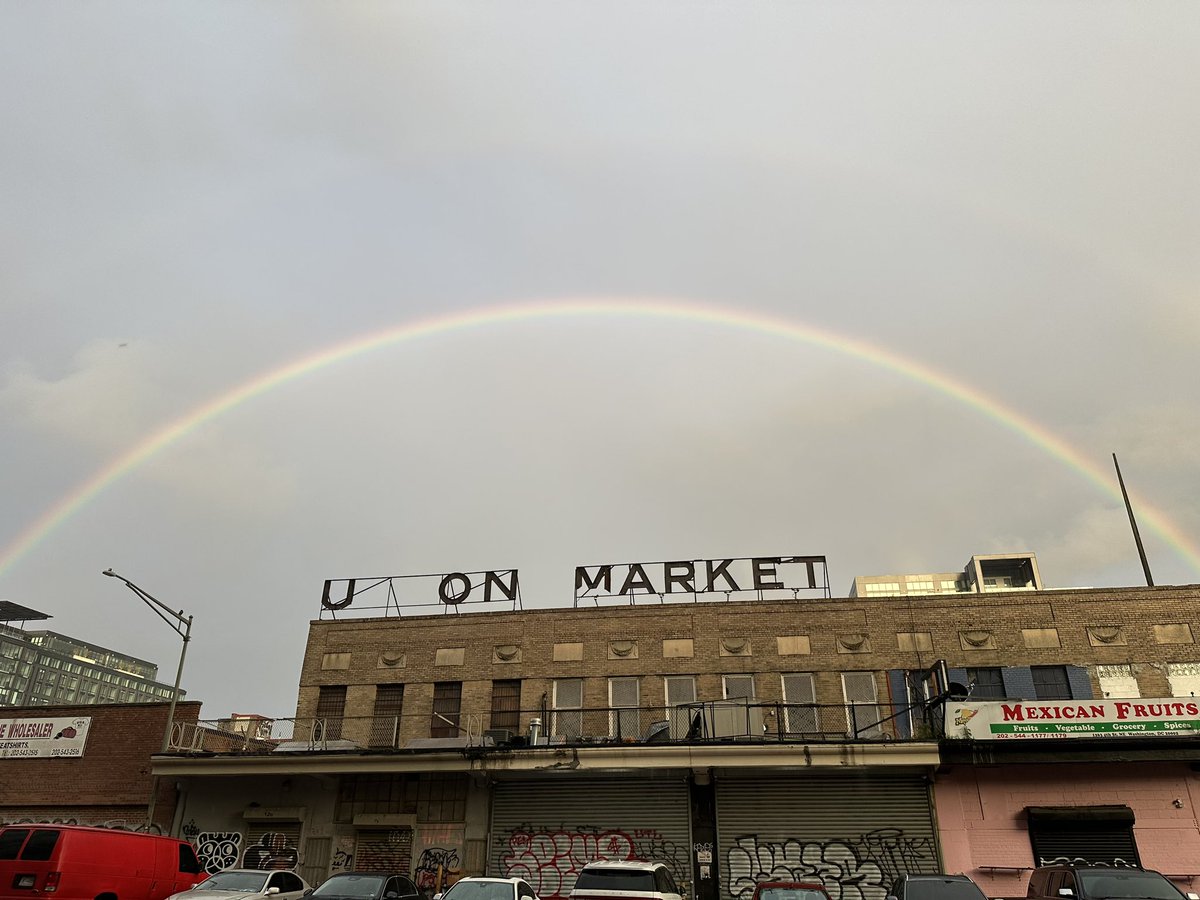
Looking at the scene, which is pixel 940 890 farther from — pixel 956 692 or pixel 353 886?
pixel 353 886

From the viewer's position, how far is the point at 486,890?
1434cm

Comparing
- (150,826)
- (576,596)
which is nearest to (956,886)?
(576,596)

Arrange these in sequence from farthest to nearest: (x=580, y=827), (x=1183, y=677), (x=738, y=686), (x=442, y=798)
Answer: (x=738, y=686) < (x=1183, y=677) < (x=442, y=798) < (x=580, y=827)

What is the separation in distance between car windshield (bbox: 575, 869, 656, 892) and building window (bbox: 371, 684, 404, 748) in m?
17.8

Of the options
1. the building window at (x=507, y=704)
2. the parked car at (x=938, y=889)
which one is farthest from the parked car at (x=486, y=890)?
the building window at (x=507, y=704)

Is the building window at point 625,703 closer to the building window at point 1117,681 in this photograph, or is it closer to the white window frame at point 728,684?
the white window frame at point 728,684

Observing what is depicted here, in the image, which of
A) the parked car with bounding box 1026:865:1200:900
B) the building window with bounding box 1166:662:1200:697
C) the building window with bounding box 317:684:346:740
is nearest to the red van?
the building window with bounding box 317:684:346:740

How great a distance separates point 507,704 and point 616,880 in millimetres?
17348

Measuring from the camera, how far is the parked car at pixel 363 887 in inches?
583

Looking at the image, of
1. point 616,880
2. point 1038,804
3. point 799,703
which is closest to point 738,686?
point 799,703

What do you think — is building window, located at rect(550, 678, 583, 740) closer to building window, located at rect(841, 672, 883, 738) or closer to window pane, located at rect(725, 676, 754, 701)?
window pane, located at rect(725, 676, 754, 701)

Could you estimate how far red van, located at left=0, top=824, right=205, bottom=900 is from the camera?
15469 millimetres

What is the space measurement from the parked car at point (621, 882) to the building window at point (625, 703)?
1474cm

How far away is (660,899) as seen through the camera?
13688mm
